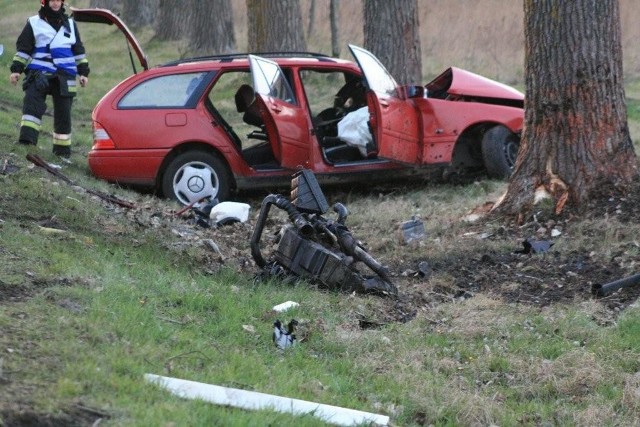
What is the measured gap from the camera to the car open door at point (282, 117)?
11203 mm

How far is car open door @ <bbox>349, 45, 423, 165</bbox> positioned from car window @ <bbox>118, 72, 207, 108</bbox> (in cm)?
181

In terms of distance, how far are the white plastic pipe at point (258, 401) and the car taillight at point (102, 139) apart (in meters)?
6.92

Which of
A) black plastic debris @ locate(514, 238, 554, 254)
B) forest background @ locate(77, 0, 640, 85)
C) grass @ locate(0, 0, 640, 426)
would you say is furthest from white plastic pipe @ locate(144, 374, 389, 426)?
forest background @ locate(77, 0, 640, 85)

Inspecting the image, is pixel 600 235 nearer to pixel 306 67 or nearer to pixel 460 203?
pixel 460 203

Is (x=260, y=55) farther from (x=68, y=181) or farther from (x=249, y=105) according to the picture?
(x=68, y=181)

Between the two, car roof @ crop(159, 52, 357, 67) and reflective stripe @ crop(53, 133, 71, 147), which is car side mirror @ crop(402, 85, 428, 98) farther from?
reflective stripe @ crop(53, 133, 71, 147)

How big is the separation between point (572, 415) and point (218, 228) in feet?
17.5

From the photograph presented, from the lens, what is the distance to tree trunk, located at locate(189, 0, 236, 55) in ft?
79.3

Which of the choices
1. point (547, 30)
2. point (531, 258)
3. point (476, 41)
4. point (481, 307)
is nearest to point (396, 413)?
point (481, 307)

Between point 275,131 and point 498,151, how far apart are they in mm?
2498

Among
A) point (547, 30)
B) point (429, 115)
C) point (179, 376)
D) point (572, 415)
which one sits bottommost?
point (572, 415)

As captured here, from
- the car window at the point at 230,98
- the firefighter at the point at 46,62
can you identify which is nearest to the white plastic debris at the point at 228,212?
the firefighter at the point at 46,62

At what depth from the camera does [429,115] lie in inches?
458

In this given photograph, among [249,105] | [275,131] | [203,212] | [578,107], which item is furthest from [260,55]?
[578,107]
